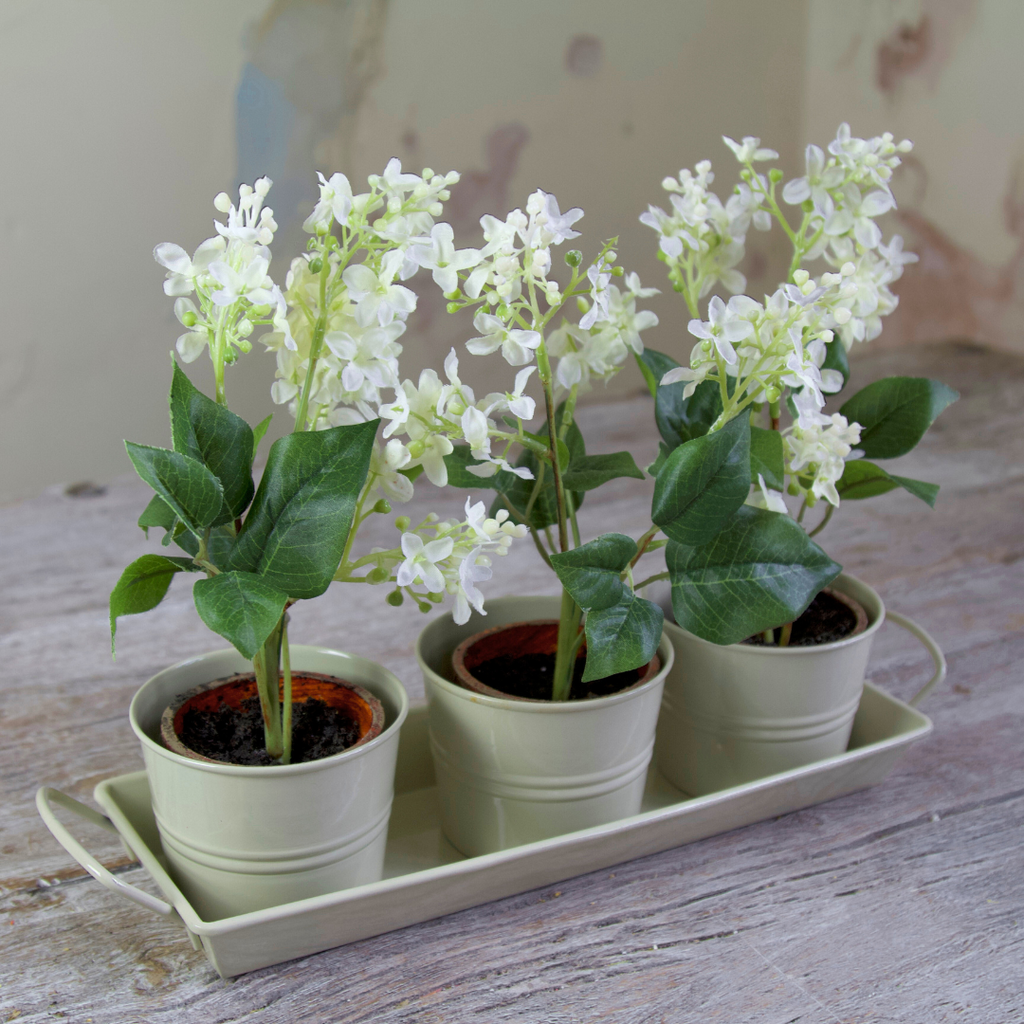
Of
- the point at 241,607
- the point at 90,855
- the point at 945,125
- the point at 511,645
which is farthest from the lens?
the point at 945,125

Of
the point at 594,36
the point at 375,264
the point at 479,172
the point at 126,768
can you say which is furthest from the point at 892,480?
the point at 594,36

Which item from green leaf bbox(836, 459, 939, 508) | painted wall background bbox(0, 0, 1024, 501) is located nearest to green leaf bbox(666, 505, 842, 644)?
green leaf bbox(836, 459, 939, 508)

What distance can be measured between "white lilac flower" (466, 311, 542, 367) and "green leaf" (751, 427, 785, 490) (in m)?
0.16

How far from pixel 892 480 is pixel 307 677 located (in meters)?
0.38

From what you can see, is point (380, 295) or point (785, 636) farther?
point (785, 636)

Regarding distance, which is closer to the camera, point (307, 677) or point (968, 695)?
point (307, 677)

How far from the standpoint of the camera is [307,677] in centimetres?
63

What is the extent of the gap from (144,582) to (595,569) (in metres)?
0.23

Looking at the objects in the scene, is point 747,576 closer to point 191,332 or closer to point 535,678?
point 535,678

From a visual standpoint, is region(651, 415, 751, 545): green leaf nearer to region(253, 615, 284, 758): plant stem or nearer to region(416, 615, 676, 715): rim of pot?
region(416, 615, 676, 715): rim of pot

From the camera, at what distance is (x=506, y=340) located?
53cm

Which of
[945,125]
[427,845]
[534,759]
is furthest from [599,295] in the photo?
[945,125]

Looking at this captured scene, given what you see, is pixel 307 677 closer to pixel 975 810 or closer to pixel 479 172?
pixel 975 810

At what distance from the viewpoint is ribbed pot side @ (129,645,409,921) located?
0.53 m
